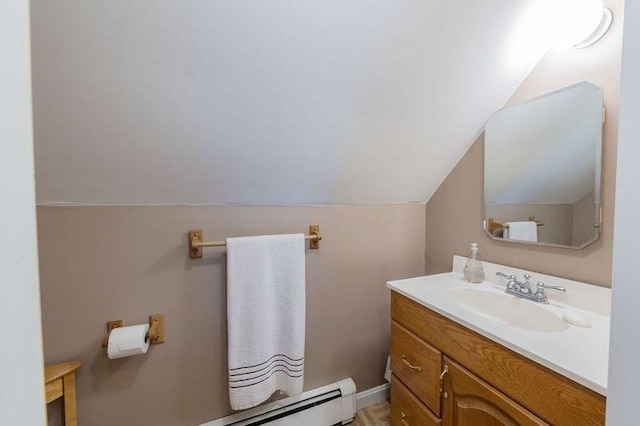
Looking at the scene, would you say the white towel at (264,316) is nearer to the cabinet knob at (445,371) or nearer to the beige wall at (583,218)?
the cabinet knob at (445,371)

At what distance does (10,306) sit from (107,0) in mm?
801

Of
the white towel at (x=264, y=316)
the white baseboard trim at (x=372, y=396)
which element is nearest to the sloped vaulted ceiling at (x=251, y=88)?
the white towel at (x=264, y=316)

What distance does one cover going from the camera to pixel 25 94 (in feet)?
0.93

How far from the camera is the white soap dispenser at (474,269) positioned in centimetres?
137

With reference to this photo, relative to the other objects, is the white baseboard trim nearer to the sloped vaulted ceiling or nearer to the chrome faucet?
the chrome faucet

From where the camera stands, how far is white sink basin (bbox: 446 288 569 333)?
3.43ft

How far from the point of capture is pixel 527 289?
3.81 feet

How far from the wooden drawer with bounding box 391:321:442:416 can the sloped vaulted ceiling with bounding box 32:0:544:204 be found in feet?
2.64

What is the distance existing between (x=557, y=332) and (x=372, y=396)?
1122 millimetres

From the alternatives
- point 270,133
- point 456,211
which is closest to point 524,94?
point 456,211

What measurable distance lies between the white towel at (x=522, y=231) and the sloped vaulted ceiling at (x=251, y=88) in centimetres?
52

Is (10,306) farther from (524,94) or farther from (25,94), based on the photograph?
(524,94)

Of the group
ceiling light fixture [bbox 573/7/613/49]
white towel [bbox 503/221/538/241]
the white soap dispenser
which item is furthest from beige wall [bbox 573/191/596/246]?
ceiling light fixture [bbox 573/7/613/49]

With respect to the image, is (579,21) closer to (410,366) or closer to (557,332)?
(557,332)
